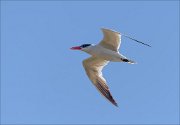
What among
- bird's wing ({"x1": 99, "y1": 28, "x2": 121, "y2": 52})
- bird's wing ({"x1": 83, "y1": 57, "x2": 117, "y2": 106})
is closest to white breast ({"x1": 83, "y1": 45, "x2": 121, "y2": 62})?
bird's wing ({"x1": 99, "y1": 28, "x2": 121, "y2": 52})

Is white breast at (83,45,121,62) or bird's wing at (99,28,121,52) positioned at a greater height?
bird's wing at (99,28,121,52)

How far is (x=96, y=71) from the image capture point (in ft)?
58.4

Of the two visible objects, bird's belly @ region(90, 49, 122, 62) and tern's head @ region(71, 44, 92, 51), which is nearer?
bird's belly @ region(90, 49, 122, 62)

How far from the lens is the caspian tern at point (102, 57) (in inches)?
631

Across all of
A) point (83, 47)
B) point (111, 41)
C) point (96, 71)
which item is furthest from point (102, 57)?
point (96, 71)

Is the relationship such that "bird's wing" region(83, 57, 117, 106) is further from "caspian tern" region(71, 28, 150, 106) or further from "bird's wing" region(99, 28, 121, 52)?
"bird's wing" region(99, 28, 121, 52)

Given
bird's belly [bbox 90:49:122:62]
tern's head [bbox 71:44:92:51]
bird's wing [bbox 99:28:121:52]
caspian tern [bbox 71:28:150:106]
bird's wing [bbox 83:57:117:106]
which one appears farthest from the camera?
bird's wing [bbox 83:57:117:106]

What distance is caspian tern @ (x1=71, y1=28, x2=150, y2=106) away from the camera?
52.6 feet

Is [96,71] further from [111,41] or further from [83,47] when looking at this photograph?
[111,41]

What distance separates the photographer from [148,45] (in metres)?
12.8

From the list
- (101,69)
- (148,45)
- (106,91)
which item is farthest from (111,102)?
(148,45)

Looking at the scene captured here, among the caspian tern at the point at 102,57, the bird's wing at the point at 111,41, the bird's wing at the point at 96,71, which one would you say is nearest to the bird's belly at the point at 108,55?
the caspian tern at the point at 102,57

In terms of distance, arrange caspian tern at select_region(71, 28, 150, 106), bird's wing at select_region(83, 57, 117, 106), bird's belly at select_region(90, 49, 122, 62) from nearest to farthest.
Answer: bird's belly at select_region(90, 49, 122, 62) → caspian tern at select_region(71, 28, 150, 106) → bird's wing at select_region(83, 57, 117, 106)

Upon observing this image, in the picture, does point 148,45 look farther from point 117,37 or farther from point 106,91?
point 106,91
